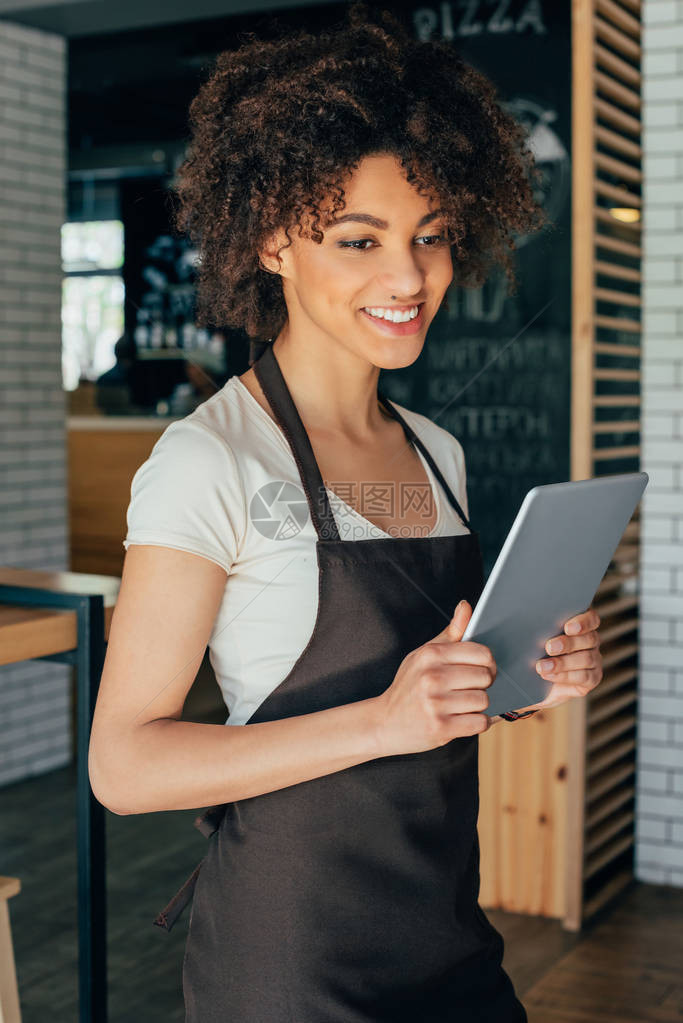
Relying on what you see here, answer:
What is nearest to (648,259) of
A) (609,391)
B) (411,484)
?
(609,391)

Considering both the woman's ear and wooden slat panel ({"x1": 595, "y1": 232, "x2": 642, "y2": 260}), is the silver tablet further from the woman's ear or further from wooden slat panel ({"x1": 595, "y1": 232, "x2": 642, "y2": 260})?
wooden slat panel ({"x1": 595, "y1": 232, "x2": 642, "y2": 260})

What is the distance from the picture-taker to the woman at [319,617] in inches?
42.6

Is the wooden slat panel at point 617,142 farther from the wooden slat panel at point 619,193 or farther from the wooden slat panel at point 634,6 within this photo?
the wooden slat panel at point 634,6

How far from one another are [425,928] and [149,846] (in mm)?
2738

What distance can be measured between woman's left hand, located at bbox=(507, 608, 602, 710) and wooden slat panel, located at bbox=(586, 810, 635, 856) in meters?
2.20

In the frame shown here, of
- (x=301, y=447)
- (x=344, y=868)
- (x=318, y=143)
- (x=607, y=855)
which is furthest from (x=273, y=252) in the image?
(x=607, y=855)

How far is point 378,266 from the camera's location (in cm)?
120

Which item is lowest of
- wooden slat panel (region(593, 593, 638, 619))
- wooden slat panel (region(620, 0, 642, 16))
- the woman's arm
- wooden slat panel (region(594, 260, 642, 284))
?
wooden slat panel (region(593, 593, 638, 619))

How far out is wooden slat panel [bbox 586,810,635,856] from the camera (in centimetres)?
329

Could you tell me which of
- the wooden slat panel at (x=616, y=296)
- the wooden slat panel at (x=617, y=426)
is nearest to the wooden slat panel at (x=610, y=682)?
the wooden slat panel at (x=617, y=426)

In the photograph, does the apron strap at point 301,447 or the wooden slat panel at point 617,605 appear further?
the wooden slat panel at point 617,605

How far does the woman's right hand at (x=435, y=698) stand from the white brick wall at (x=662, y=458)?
8.26ft

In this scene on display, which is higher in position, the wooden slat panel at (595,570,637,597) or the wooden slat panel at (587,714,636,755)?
the wooden slat panel at (595,570,637,597)

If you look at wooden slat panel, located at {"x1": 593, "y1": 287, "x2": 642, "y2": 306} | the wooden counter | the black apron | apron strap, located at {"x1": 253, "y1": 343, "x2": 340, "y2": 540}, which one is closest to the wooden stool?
the black apron
